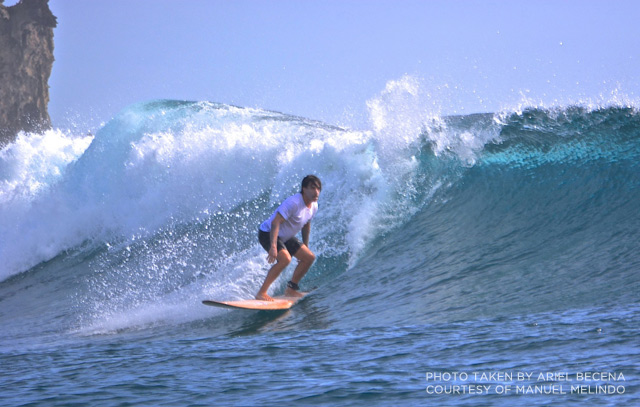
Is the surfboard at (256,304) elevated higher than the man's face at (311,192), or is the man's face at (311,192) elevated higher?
the man's face at (311,192)

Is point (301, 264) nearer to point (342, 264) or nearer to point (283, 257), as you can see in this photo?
point (283, 257)

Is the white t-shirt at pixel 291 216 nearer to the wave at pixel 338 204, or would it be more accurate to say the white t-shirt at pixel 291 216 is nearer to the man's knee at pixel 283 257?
the man's knee at pixel 283 257

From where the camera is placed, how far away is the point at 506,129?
39.0ft

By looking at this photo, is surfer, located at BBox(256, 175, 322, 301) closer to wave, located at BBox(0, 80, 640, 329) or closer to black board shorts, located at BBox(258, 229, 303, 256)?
black board shorts, located at BBox(258, 229, 303, 256)

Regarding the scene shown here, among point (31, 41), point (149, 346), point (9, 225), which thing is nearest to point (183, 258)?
point (149, 346)

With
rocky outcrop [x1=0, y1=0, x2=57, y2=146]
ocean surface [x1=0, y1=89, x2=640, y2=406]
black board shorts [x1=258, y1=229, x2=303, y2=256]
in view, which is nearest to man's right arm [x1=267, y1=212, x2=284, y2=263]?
black board shorts [x1=258, y1=229, x2=303, y2=256]

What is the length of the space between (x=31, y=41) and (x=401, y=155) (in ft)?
143

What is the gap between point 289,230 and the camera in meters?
7.60

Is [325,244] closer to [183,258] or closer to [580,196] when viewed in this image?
[183,258]

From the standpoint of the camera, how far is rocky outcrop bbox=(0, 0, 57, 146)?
157 ft

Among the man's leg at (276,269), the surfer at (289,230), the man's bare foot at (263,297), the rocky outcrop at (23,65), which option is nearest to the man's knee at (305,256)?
the surfer at (289,230)

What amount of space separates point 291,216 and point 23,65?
45926 mm

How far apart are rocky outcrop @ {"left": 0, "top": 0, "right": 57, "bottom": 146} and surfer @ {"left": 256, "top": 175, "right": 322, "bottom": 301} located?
43628mm

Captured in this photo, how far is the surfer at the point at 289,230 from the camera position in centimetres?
736
